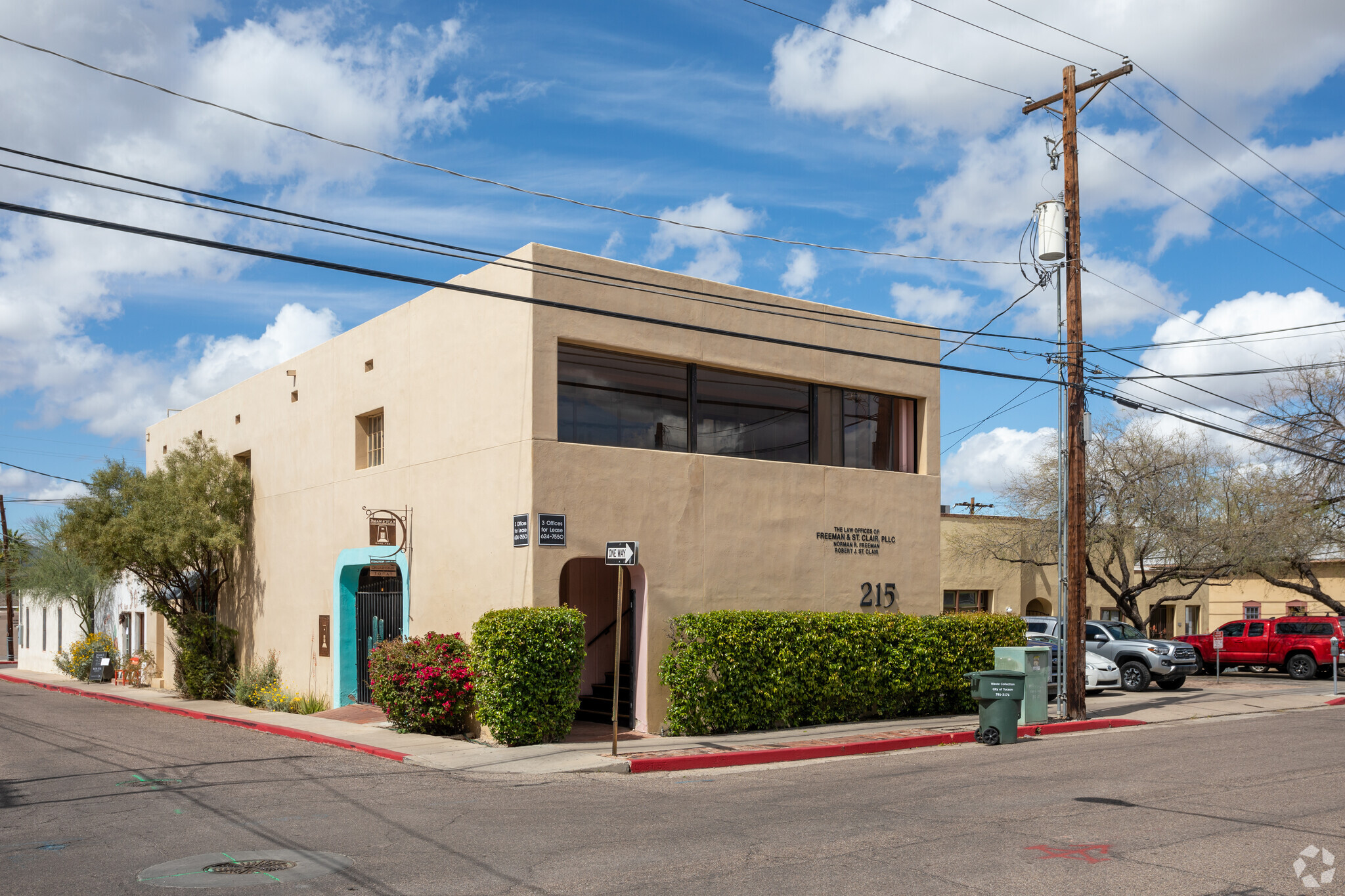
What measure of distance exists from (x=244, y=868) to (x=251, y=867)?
0.05 m

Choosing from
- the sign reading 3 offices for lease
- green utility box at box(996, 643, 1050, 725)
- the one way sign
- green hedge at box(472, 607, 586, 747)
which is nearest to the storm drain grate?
the one way sign

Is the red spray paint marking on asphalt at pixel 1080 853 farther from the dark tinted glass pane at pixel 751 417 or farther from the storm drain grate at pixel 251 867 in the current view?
the dark tinted glass pane at pixel 751 417

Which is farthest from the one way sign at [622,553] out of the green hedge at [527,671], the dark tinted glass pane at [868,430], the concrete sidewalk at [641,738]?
the dark tinted glass pane at [868,430]

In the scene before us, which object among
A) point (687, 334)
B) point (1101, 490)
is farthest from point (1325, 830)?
point (1101, 490)

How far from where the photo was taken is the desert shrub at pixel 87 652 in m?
32.8

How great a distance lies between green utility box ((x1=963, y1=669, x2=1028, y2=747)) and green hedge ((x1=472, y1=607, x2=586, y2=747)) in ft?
20.1

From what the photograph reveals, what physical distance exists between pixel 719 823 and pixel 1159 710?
14833mm

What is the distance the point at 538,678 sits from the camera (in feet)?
47.1

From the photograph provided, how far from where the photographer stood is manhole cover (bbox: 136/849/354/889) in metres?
7.37

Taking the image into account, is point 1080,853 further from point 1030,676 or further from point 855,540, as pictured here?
point 855,540

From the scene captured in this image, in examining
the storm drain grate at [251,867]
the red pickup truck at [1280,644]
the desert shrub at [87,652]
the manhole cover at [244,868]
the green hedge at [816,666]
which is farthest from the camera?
the desert shrub at [87,652]

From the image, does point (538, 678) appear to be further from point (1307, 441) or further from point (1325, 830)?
point (1307, 441)

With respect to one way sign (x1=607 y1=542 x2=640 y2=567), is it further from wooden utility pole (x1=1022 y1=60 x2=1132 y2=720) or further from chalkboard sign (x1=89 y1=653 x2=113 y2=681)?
chalkboard sign (x1=89 y1=653 x2=113 y2=681)

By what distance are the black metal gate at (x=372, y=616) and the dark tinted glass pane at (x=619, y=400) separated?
484cm
